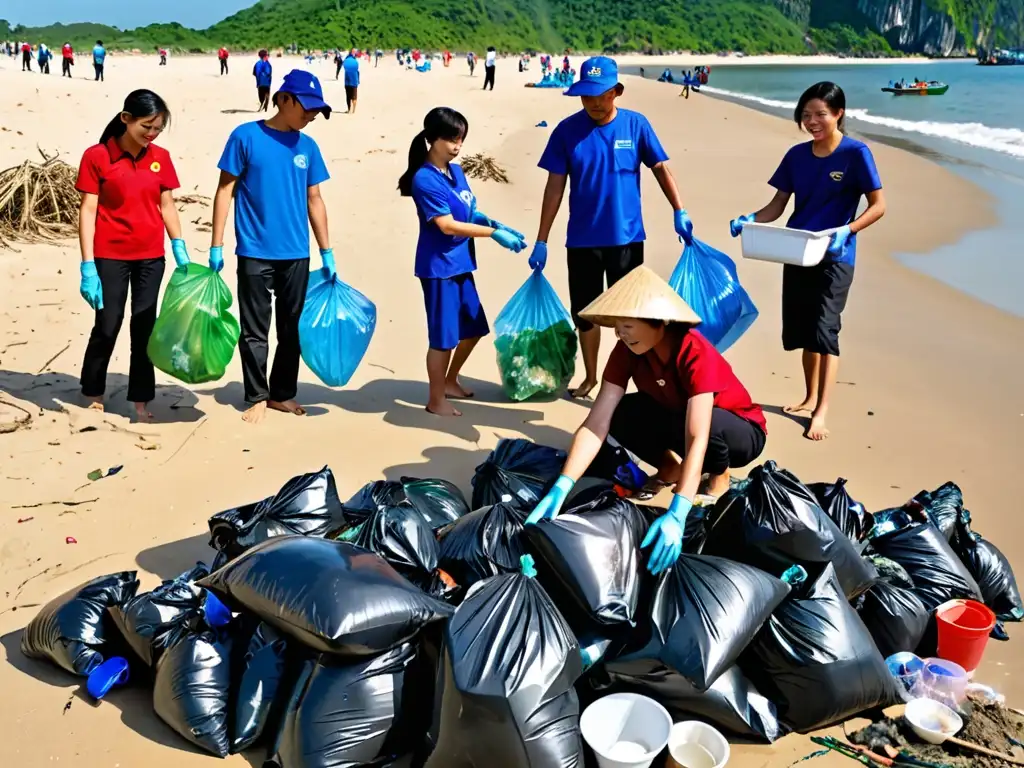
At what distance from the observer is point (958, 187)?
37.2ft

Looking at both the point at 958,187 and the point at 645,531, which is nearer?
the point at 645,531

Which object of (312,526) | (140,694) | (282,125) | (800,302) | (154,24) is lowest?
(140,694)

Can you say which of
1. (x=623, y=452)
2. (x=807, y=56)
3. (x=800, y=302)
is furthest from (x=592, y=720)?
(x=807, y=56)

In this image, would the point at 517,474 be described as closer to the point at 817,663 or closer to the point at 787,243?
the point at 817,663

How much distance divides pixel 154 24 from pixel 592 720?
70390mm

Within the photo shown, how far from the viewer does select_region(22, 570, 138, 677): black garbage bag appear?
2375 mm

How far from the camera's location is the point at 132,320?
408 cm

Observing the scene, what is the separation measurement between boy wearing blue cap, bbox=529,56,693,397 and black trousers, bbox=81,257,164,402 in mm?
1729

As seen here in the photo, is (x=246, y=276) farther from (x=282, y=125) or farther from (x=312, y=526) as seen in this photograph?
(x=312, y=526)

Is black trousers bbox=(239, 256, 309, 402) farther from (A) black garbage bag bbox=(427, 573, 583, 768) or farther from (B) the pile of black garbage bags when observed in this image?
(A) black garbage bag bbox=(427, 573, 583, 768)

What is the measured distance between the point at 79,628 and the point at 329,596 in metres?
0.80

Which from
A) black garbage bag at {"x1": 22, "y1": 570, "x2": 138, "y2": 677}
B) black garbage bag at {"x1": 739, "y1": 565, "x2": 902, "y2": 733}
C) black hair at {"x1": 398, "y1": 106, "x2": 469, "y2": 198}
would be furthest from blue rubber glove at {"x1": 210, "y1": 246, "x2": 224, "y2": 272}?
black garbage bag at {"x1": 739, "y1": 565, "x2": 902, "y2": 733}

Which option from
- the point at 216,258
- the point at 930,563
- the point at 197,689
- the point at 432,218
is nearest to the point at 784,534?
the point at 930,563

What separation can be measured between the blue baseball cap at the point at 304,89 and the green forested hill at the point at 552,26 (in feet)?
180
